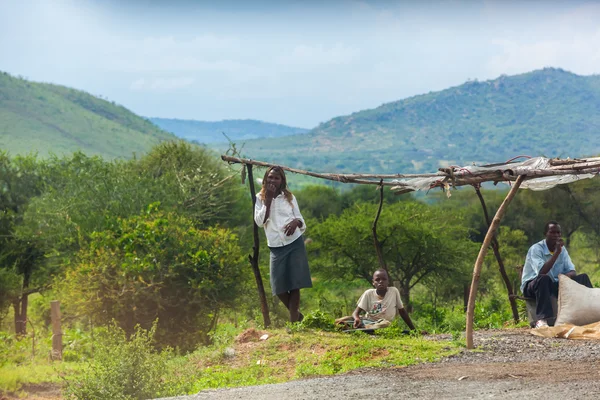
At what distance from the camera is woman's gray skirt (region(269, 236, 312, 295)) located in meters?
10.4

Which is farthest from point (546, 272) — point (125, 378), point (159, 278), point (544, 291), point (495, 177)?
point (159, 278)

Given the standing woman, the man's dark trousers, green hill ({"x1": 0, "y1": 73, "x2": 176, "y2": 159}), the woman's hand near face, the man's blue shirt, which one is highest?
green hill ({"x1": 0, "y1": 73, "x2": 176, "y2": 159})

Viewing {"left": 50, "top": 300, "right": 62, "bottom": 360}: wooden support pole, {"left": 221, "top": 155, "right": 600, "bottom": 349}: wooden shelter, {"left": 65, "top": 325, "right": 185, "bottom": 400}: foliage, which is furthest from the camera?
{"left": 50, "top": 300, "right": 62, "bottom": 360}: wooden support pole

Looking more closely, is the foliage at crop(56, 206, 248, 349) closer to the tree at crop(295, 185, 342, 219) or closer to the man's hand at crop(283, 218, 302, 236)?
the man's hand at crop(283, 218, 302, 236)

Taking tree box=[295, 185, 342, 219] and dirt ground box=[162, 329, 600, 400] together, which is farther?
tree box=[295, 185, 342, 219]

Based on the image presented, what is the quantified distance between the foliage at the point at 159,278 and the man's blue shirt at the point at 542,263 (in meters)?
8.13

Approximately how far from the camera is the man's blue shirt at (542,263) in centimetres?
1056

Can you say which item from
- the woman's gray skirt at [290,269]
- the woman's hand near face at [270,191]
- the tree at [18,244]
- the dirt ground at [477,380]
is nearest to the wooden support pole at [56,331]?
the tree at [18,244]

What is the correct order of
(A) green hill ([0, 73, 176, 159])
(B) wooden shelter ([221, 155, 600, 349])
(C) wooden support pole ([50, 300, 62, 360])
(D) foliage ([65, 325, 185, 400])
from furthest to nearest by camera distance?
(A) green hill ([0, 73, 176, 159])
(C) wooden support pole ([50, 300, 62, 360])
(B) wooden shelter ([221, 155, 600, 349])
(D) foliage ([65, 325, 185, 400])

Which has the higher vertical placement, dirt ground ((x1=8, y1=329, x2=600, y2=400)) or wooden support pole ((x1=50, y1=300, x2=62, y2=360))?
dirt ground ((x1=8, y1=329, x2=600, y2=400))

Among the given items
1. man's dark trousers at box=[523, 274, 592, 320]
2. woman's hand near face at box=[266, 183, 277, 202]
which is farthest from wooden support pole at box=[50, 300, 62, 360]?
man's dark trousers at box=[523, 274, 592, 320]

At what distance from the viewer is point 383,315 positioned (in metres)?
10.8

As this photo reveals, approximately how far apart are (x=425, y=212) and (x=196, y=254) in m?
12.2

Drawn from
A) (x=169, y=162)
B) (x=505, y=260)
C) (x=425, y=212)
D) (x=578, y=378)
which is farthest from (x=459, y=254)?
(x=578, y=378)
